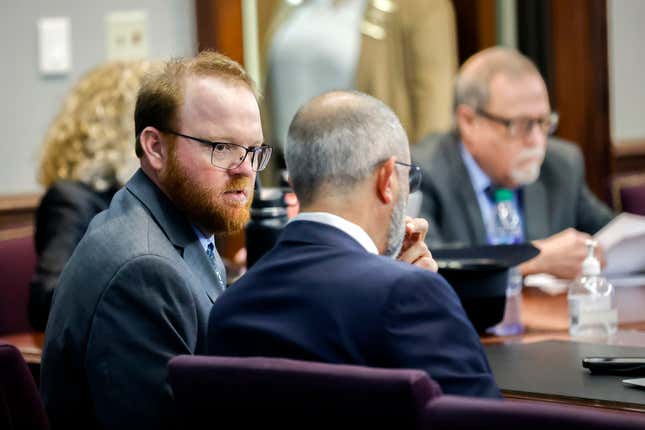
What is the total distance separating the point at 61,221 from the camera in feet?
10.8

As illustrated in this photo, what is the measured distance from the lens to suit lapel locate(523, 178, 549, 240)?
3.76 metres

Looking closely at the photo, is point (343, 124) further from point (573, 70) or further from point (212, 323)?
point (573, 70)

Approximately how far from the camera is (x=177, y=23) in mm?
4535

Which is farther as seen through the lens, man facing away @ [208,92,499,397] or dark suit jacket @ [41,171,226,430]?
dark suit jacket @ [41,171,226,430]

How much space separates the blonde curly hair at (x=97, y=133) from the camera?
11.5 ft

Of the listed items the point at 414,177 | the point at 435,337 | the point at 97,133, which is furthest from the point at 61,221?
the point at 435,337

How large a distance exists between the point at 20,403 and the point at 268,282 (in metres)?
0.44

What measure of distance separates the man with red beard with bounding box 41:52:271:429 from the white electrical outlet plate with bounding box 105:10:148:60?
2441 mm

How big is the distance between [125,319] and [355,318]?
16.9 inches

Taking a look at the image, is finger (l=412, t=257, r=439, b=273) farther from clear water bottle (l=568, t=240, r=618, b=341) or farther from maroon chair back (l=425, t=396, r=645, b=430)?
maroon chair back (l=425, t=396, r=645, b=430)

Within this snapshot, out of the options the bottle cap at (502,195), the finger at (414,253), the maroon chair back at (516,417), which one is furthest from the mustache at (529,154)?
the maroon chair back at (516,417)

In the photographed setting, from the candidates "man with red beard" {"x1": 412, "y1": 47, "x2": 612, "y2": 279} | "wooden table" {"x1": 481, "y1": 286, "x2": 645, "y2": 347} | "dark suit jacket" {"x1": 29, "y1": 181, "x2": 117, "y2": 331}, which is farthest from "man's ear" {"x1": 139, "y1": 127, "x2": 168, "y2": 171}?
"man with red beard" {"x1": 412, "y1": 47, "x2": 612, "y2": 279}

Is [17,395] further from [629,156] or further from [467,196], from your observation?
[629,156]

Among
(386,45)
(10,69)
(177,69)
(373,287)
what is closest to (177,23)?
(10,69)
